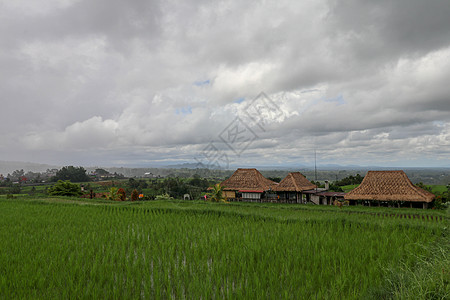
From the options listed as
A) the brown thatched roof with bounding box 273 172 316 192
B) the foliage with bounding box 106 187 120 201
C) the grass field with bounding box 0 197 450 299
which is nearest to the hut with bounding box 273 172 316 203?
the brown thatched roof with bounding box 273 172 316 192

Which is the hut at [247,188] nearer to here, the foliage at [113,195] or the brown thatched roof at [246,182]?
the brown thatched roof at [246,182]

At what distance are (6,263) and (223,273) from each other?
4.56 meters

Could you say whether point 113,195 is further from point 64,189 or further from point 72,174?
point 72,174

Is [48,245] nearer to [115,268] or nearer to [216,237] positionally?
[115,268]

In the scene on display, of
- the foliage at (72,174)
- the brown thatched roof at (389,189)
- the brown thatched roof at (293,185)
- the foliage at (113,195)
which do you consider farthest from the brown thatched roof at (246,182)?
the foliage at (72,174)

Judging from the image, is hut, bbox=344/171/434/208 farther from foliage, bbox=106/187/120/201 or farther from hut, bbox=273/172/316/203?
foliage, bbox=106/187/120/201

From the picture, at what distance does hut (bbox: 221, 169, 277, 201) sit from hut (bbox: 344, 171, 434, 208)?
330 inches

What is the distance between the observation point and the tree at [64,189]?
26036mm

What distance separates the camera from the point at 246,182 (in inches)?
1096

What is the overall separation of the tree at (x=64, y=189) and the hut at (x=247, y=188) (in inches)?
667

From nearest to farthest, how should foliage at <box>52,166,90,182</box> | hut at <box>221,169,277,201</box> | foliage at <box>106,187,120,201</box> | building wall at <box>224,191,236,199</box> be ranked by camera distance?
foliage at <box>106,187,120,201</box>, hut at <box>221,169,277,201</box>, building wall at <box>224,191,236,199</box>, foliage at <box>52,166,90,182</box>

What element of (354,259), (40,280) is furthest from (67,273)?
(354,259)

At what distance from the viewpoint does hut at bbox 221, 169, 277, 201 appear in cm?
2678

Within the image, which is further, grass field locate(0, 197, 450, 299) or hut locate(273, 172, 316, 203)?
hut locate(273, 172, 316, 203)
